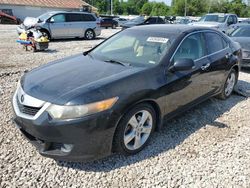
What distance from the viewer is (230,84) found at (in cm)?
Result: 542

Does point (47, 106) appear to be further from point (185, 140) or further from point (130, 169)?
point (185, 140)

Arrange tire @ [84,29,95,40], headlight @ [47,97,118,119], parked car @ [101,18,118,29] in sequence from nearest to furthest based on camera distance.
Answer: headlight @ [47,97,118,119] → tire @ [84,29,95,40] → parked car @ [101,18,118,29]

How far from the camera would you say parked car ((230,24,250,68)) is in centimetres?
769

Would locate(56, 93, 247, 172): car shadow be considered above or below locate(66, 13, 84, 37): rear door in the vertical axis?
below

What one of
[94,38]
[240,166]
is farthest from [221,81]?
[94,38]

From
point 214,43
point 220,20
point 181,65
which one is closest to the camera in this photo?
point 181,65

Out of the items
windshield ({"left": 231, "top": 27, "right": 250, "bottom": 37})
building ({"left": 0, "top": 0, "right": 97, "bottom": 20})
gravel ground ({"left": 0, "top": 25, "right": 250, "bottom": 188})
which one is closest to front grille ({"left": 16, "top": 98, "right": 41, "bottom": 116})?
gravel ground ({"left": 0, "top": 25, "right": 250, "bottom": 188})

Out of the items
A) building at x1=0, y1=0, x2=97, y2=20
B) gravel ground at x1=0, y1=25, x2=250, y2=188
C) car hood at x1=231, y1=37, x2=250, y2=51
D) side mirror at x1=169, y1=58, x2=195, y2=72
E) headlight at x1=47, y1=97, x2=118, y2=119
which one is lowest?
gravel ground at x1=0, y1=25, x2=250, y2=188

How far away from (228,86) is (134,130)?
119 inches

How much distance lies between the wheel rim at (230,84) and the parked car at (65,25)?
1040 centimetres

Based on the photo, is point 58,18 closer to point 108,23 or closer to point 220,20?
point 220,20

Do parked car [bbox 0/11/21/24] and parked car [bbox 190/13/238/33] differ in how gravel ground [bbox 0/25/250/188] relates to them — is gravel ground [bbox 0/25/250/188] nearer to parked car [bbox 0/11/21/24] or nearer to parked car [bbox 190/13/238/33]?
parked car [bbox 190/13/238/33]

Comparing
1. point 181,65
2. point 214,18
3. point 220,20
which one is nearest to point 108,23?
point 214,18

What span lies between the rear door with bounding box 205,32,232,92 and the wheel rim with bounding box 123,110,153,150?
5.33ft
